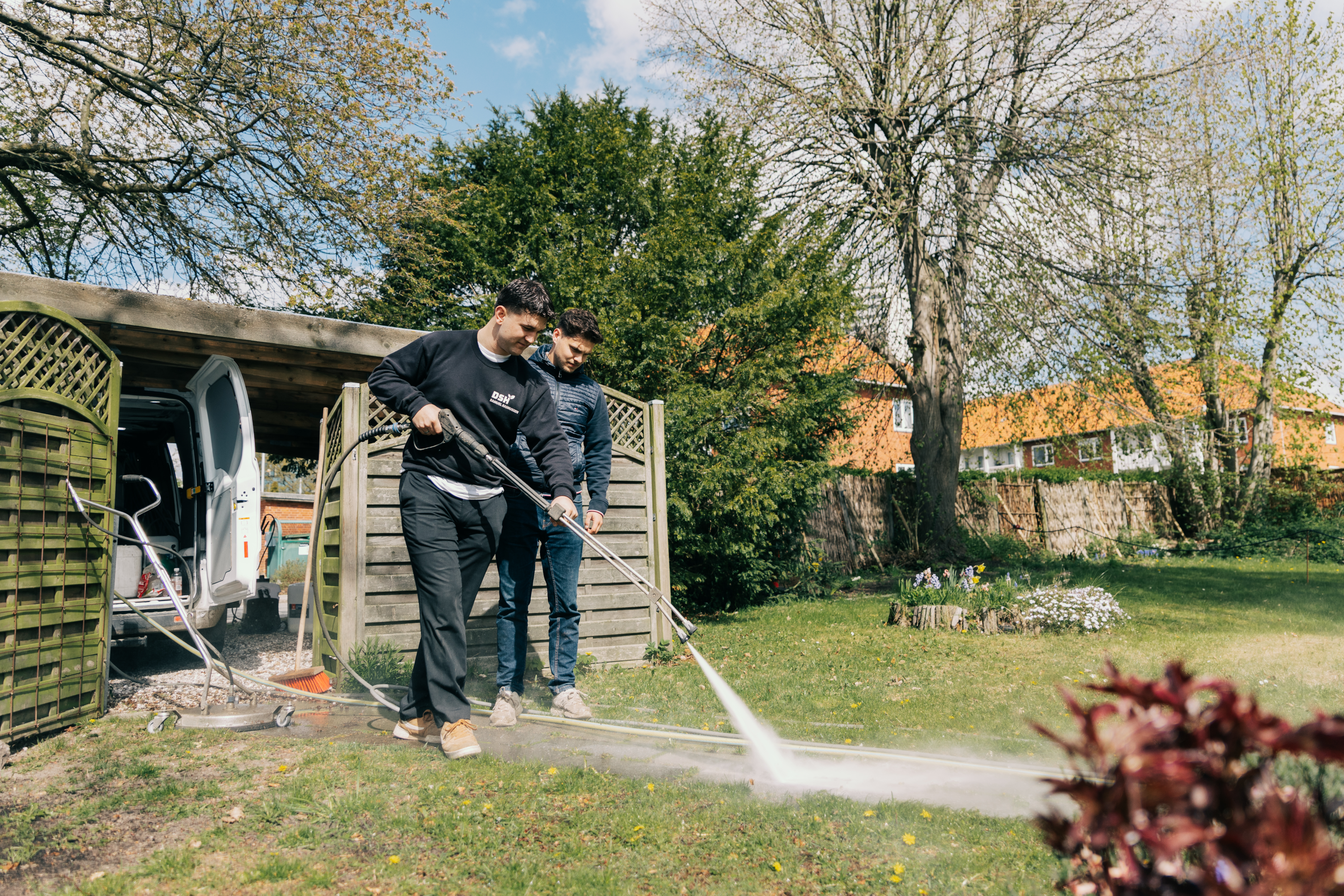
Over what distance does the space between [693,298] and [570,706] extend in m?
6.00

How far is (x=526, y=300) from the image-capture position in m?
3.59

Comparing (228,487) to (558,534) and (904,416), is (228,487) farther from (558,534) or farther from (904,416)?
(904,416)

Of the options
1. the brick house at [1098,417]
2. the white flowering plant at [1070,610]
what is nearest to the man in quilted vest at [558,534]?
the white flowering plant at [1070,610]

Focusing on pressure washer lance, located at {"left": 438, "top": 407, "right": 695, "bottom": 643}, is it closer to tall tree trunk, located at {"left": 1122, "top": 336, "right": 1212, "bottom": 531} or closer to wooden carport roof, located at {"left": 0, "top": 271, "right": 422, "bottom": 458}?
wooden carport roof, located at {"left": 0, "top": 271, "right": 422, "bottom": 458}

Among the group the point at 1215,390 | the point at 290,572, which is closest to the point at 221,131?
the point at 290,572

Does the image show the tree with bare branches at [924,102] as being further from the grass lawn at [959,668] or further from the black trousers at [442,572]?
the black trousers at [442,572]

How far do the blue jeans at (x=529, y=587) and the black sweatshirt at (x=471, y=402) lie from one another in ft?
1.27

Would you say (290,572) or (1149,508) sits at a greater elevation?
(1149,508)

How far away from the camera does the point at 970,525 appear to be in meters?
16.8

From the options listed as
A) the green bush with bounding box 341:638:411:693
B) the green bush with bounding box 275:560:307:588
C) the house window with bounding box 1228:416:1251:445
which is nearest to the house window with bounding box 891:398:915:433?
the house window with bounding box 1228:416:1251:445

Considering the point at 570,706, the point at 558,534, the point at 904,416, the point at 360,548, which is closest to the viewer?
the point at 570,706

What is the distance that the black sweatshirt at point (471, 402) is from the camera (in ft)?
11.7

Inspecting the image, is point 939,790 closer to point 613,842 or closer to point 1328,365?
point 613,842

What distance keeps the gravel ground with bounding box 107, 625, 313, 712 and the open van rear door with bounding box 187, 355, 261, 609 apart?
630 mm
